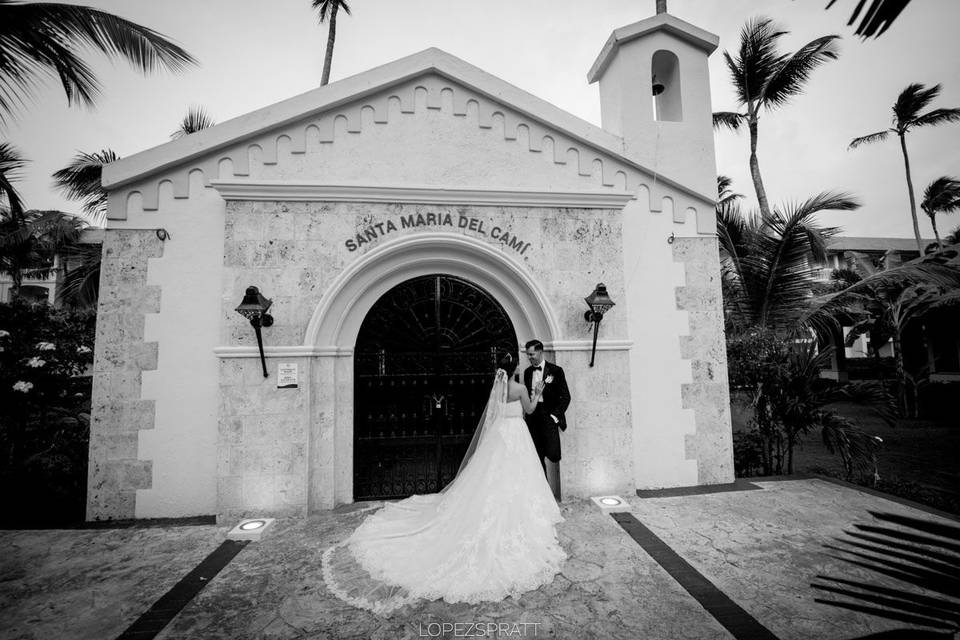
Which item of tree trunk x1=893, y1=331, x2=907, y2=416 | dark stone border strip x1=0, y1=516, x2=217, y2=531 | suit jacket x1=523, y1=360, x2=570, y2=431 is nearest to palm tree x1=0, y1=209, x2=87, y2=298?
dark stone border strip x1=0, y1=516, x2=217, y2=531

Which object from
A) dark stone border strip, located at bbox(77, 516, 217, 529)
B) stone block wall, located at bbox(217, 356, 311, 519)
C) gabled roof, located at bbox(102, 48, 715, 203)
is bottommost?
dark stone border strip, located at bbox(77, 516, 217, 529)

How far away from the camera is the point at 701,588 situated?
407 centimetres

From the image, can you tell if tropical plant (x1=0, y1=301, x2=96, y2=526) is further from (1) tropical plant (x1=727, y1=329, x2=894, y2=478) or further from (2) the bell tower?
(1) tropical plant (x1=727, y1=329, x2=894, y2=478)

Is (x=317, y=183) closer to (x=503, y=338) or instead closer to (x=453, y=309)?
(x=453, y=309)

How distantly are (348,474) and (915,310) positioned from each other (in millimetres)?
17642

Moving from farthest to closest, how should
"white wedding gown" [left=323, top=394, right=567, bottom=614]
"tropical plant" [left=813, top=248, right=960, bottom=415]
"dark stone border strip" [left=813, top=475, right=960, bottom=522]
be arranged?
"tropical plant" [left=813, top=248, right=960, bottom=415]
"dark stone border strip" [left=813, top=475, right=960, bottom=522]
"white wedding gown" [left=323, top=394, right=567, bottom=614]

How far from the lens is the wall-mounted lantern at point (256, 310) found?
5.32m

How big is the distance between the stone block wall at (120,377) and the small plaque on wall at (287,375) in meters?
1.69

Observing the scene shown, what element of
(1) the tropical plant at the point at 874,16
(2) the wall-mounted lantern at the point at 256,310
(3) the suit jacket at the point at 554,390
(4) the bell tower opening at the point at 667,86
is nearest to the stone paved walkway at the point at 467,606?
(3) the suit jacket at the point at 554,390

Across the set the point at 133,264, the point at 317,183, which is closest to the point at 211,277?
the point at 133,264

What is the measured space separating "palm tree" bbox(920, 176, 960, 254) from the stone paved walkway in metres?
25.0

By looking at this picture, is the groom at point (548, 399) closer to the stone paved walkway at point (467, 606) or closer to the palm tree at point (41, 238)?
the stone paved walkway at point (467, 606)

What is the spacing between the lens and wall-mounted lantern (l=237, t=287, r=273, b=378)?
17.4 ft

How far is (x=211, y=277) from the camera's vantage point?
19.6 ft
